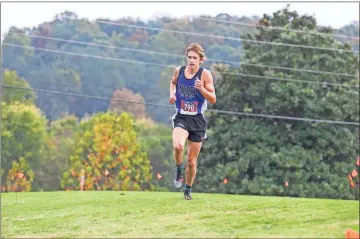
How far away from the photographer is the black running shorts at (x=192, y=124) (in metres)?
17.0

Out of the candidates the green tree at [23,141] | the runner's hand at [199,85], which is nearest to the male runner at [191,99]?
the runner's hand at [199,85]

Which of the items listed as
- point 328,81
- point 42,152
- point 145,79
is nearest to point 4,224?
point 328,81

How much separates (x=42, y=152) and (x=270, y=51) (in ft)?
121

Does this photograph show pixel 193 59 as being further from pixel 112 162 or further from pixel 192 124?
pixel 112 162

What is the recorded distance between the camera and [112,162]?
74562mm

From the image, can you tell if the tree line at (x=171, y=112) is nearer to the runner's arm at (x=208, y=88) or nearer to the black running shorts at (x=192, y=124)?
the black running shorts at (x=192, y=124)

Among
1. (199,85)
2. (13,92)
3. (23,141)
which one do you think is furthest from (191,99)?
(13,92)

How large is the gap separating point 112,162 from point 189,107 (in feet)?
190

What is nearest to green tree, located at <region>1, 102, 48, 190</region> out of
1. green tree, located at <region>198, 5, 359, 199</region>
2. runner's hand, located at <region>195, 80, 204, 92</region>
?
green tree, located at <region>198, 5, 359, 199</region>

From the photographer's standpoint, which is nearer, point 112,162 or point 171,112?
point 112,162

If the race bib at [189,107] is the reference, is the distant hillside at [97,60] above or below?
above

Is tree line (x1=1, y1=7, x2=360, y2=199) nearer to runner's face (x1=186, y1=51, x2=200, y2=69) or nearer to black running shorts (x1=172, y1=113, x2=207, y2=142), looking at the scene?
black running shorts (x1=172, y1=113, x2=207, y2=142)

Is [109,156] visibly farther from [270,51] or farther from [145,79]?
A: [145,79]

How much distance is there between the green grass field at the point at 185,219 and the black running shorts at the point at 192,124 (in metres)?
1.03
